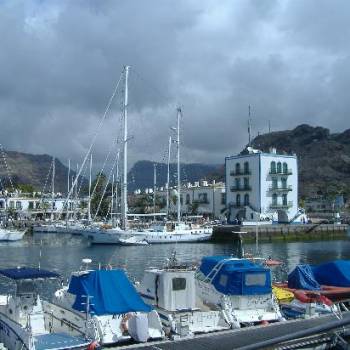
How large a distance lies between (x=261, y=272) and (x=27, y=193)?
6240 inches

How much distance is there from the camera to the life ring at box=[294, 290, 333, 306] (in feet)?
83.9

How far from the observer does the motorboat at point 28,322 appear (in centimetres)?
1853

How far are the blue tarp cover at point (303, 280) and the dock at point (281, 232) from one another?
2306 inches

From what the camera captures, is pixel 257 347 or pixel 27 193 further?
pixel 27 193

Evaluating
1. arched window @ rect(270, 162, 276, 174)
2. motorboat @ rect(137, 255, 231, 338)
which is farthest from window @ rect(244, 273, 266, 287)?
arched window @ rect(270, 162, 276, 174)

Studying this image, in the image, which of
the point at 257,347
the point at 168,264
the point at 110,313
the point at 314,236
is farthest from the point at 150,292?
the point at 314,236

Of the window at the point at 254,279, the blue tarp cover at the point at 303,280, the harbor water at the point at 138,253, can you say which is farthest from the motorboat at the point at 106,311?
the harbor water at the point at 138,253

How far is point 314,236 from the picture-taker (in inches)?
3898

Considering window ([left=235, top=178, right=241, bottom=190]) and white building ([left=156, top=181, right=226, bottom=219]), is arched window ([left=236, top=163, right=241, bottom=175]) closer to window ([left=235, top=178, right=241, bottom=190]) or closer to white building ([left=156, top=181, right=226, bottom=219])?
window ([left=235, top=178, right=241, bottom=190])

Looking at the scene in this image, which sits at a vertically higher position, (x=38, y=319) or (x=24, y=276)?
(x=24, y=276)

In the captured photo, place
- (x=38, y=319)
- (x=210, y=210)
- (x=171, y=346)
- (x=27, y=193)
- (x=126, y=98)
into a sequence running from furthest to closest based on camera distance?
(x=27, y=193) → (x=210, y=210) → (x=126, y=98) → (x=38, y=319) → (x=171, y=346)

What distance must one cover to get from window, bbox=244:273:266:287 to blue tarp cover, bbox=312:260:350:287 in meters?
7.63

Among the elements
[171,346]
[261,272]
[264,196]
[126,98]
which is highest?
[126,98]

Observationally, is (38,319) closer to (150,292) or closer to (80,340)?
(80,340)
